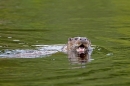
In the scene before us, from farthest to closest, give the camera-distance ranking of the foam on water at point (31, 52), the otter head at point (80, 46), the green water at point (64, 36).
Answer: the otter head at point (80, 46) → the foam on water at point (31, 52) → the green water at point (64, 36)

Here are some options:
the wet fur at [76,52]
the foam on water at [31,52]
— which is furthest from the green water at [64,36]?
the foam on water at [31,52]

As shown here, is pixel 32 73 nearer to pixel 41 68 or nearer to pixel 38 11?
pixel 41 68

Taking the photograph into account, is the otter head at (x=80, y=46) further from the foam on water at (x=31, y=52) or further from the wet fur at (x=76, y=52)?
the foam on water at (x=31, y=52)

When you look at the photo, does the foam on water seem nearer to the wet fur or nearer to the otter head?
the wet fur

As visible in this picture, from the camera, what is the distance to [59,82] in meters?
11.8

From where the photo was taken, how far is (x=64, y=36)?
66.9 feet

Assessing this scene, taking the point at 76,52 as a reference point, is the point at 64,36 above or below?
above

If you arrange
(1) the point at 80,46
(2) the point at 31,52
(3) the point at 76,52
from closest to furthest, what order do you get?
(2) the point at 31,52
(1) the point at 80,46
(3) the point at 76,52

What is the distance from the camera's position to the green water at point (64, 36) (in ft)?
40.3

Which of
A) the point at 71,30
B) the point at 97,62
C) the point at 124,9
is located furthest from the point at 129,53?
the point at 124,9

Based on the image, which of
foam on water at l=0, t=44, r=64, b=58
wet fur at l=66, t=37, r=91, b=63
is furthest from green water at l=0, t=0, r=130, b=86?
foam on water at l=0, t=44, r=64, b=58

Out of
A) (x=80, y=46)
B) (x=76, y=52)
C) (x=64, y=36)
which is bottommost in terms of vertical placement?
(x=76, y=52)

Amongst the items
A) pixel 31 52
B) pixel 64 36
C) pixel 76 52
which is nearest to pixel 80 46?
pixel 76 52

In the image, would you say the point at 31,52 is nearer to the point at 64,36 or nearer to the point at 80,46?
the point at 80,46
